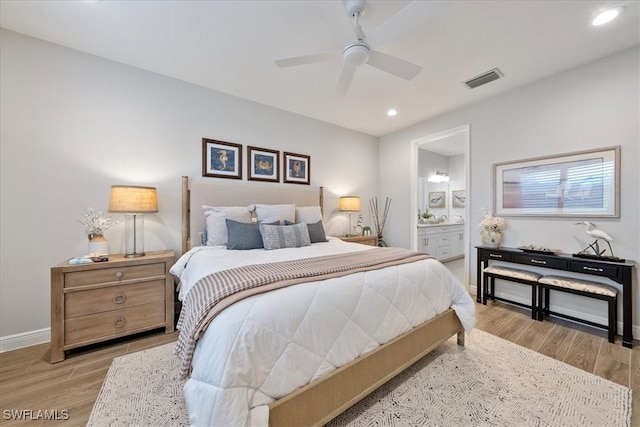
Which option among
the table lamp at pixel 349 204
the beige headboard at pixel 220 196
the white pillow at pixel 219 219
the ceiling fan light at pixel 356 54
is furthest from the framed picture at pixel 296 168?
the ceiling fan light at pixel 356 54

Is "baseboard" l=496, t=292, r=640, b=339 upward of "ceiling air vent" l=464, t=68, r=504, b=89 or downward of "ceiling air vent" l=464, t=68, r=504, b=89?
downward

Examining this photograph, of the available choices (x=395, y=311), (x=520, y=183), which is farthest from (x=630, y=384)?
(x=520, y=183)

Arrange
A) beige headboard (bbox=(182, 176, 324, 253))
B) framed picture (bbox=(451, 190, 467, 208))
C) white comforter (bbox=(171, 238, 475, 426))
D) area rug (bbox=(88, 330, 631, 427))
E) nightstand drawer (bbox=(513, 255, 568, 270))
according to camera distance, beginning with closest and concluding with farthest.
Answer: white comforter (bbox=(171, 238, 475, 426))
area rug (bbox=(88, 330, 631, 427))
nightstand drawer (bbox=(513, 255, 568, 270))
beige headboard (bbox=(182, 176, 324, 253))
framed picture (bbox=(451, 190, 467, 208))

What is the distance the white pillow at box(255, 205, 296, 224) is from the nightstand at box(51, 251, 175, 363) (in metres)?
1.02

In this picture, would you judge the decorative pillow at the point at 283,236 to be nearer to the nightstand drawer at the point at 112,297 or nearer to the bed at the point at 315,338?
the bed at the point at 315,338

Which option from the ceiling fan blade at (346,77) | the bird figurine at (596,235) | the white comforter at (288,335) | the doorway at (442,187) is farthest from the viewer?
the doorway at (442,187)

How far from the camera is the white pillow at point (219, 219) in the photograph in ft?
8.77

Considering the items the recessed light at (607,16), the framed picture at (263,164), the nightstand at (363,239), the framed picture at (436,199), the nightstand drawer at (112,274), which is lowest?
the nightstand drawer at (112,274)

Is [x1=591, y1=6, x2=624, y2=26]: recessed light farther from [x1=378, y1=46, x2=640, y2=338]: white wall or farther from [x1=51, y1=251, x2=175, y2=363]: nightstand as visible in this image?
[x1=51, y1=251, x2=175, y2=363]: nightstand

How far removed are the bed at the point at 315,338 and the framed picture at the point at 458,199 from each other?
4879mm

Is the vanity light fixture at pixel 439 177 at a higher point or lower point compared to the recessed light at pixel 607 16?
lower

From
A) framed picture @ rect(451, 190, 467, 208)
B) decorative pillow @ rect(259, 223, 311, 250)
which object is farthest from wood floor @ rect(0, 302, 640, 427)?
framed picture @ rect(451, 190, 467, 208)

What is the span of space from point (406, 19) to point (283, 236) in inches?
79.2

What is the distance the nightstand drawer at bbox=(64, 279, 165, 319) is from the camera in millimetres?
2018
